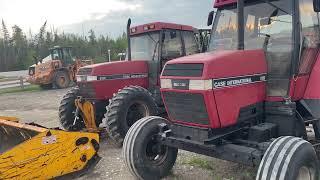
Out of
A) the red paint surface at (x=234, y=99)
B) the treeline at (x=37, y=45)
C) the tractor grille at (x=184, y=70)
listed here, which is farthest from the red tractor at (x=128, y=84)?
the treeline at (x=37, y=45)

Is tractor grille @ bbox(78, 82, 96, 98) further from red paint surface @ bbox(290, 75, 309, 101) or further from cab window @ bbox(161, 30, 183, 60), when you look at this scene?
red paint surface @ bbox(290, 75, 309, 101)

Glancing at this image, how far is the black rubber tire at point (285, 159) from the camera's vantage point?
13.7ft

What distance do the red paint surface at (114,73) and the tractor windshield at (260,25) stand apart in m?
3.09

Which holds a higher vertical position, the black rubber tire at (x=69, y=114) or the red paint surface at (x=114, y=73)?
the red paint surface at (x=114, y=73)

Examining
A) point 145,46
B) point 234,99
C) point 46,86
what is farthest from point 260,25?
point 46,86

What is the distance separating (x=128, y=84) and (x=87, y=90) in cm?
91

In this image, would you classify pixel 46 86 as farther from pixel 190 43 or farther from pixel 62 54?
pixel 190 43

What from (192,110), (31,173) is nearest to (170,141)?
(192,110)

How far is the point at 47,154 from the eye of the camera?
5574 mm

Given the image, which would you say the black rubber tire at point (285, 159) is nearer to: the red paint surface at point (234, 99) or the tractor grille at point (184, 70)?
the red paint surface at point (234, 99)

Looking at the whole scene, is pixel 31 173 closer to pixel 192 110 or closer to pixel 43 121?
pixel 192 110

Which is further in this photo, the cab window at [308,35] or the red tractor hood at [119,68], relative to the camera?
the red tractor hood at [119,68]

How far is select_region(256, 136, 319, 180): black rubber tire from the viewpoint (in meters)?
4.18

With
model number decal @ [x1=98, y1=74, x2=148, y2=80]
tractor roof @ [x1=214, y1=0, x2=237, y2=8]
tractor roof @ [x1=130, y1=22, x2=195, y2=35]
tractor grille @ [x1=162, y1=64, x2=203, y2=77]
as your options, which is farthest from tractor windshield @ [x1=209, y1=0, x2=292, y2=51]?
tractor roof @ [x1=130, y1=22, x2=195, y2=35]
